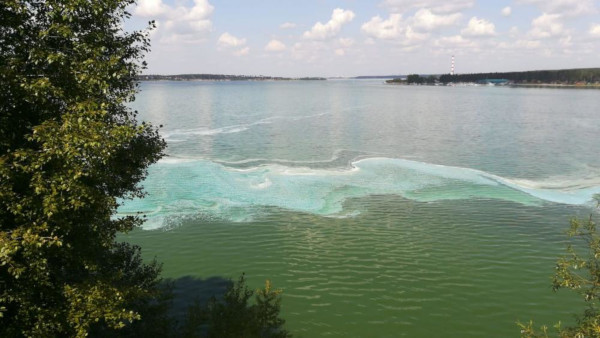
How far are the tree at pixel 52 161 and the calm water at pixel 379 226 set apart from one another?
50.8 ft

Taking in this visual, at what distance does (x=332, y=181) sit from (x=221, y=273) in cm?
2896

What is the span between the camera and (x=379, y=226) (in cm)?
4231

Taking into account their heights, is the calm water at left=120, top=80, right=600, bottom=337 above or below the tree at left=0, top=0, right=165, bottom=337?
below

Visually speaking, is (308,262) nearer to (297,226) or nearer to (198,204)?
(297,226)

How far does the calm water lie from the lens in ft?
92.5

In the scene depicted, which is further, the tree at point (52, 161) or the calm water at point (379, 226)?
the calm water at point (379, 226)

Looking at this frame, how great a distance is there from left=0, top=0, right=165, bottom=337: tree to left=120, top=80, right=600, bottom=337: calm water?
50.8ft

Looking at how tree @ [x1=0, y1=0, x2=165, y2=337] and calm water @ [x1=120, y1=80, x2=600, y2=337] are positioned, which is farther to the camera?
calm water @ [x1=120, y1=80, x2=600, y2=337]

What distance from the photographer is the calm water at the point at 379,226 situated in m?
28.2

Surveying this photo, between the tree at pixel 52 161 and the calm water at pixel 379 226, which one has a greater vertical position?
the tree at pixel 52 161

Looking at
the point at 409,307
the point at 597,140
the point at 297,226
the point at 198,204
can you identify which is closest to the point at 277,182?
the point at 198,204

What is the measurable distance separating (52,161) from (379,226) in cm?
3397

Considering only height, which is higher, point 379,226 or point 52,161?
point 52,161

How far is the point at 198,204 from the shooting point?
49.1m
